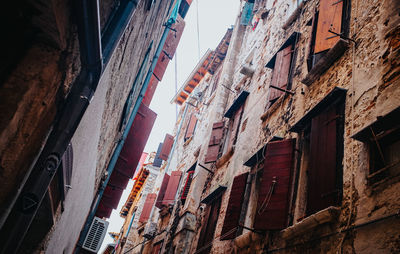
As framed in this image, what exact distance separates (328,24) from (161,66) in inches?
342

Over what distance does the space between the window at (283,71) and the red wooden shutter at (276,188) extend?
1797 mm

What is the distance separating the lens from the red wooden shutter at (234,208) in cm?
644

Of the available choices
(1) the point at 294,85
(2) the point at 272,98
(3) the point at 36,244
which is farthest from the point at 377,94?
(3) the point at 36,244

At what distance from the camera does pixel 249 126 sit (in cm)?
865

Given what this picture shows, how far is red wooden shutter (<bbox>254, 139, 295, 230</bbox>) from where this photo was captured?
471 cm

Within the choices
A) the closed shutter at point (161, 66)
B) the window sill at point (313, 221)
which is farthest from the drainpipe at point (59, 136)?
the closed shutter at point (161, 66)

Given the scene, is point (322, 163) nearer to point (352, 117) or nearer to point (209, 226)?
point (352, 117)

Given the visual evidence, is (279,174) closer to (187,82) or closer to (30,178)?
(30,178)

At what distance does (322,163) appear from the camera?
4.29m

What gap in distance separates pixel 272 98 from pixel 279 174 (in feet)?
8.82

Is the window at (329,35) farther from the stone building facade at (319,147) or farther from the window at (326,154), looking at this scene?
the window at (326,154)

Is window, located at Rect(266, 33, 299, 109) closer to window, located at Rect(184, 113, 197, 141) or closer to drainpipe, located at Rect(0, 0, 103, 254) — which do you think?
drainpipe, located at Rect(0, 0, 103, 254)

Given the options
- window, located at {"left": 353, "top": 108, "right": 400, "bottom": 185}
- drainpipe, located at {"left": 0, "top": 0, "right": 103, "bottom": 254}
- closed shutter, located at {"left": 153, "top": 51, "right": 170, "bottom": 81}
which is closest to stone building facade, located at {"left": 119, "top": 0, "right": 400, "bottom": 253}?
window, located at {"left": 353, "top": 108, "right": 400, "bottom": 185}

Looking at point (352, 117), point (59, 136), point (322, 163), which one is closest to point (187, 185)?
point (322, 163)
